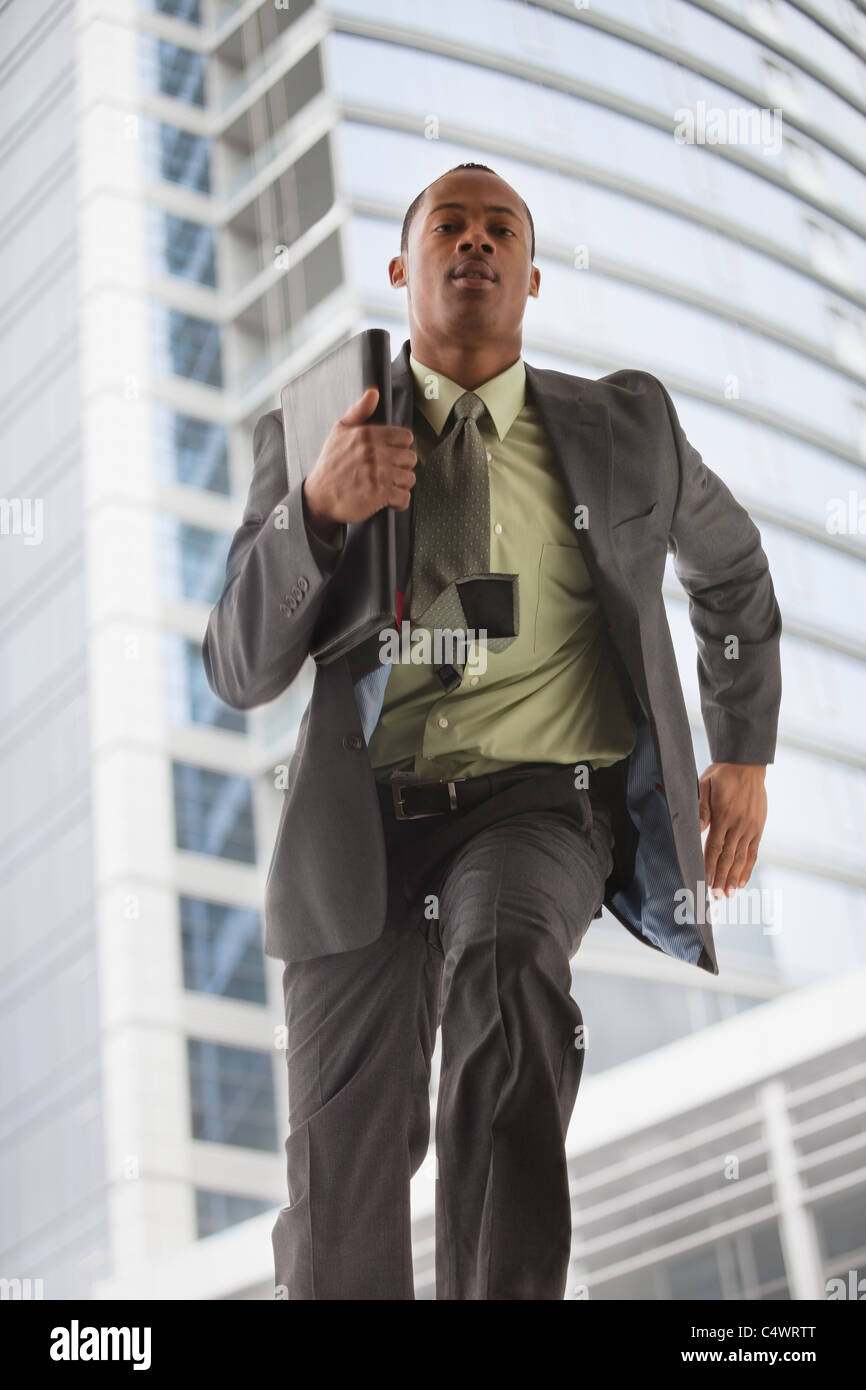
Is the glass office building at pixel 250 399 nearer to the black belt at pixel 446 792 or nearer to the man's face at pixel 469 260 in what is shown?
the man's face at pixel 469 260

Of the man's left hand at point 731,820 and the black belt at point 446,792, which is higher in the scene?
the man's left hand at point 731,820

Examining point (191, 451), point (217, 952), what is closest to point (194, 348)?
point (191, 451)

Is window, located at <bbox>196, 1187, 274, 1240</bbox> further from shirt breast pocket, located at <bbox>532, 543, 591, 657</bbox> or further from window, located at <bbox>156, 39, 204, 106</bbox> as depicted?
shirt breast pocket, located at <bbox>532, 543, 591, 657</bbox>

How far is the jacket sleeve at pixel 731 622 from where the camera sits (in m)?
2.15

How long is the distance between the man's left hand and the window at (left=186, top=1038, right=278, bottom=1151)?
21.4 metres

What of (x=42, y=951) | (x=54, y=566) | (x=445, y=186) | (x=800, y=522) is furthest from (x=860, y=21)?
(x=445, y=186)

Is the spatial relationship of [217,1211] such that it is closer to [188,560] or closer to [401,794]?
[188,560]

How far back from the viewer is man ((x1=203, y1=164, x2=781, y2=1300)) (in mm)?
1555

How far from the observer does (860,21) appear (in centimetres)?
Answer: 2697

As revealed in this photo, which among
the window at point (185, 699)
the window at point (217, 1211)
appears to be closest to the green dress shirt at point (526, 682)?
the window at point (217, 1211)

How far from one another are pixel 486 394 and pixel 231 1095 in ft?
74.1

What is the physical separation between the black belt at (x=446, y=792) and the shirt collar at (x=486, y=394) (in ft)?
1.64
